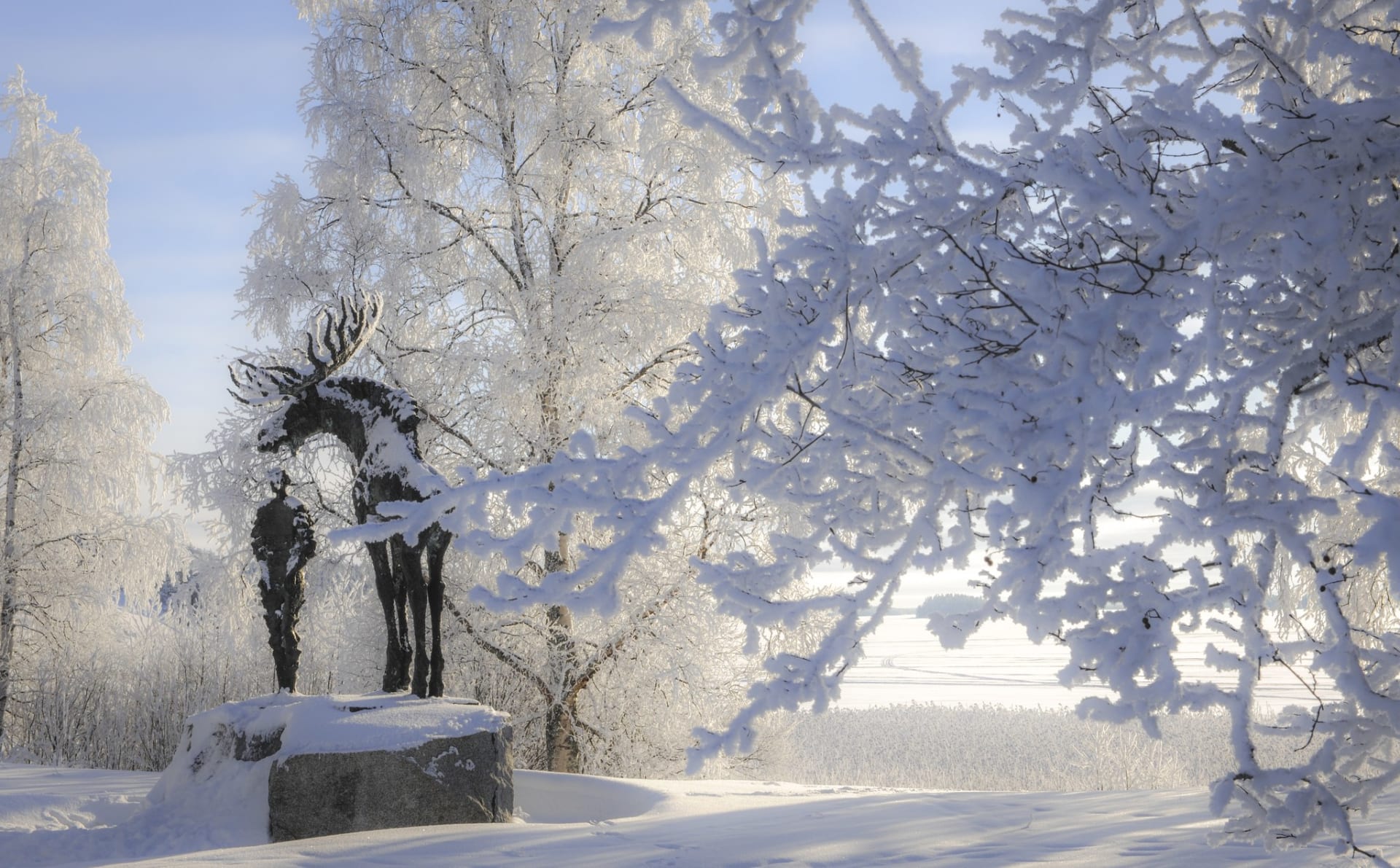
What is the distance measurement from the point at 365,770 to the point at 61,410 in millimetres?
Answer: 8891

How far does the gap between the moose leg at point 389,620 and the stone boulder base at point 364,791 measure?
85 cm

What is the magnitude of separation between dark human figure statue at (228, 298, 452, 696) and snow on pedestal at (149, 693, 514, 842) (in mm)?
524

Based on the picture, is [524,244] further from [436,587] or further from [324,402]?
[436,587]

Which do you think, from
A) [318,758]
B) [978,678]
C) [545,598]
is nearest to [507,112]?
[318,758]

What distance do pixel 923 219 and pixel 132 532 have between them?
11.8 meters

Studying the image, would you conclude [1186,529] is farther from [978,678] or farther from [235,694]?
[978,678]

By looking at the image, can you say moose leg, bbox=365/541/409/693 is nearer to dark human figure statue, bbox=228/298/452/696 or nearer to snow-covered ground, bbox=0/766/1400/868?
dark human figure statue, bbox=228/298/452/696

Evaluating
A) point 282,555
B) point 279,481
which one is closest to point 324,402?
point 279,481

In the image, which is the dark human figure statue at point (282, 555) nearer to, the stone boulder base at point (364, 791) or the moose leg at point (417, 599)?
the moose leg at point (417, 599)

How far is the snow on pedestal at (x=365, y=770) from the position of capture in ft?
15.7

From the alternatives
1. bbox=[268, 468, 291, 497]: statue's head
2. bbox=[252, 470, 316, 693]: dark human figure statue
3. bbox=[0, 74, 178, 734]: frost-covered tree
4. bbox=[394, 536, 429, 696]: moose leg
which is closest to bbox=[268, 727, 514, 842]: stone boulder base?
bbox=[394, 536, 429, 696]: moose leg

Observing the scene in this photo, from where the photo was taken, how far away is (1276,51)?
2.67 m

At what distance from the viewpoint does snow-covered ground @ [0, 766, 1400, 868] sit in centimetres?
415

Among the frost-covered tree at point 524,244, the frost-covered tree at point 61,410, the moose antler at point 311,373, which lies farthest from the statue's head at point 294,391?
the frost-covered tree at point 61,410
